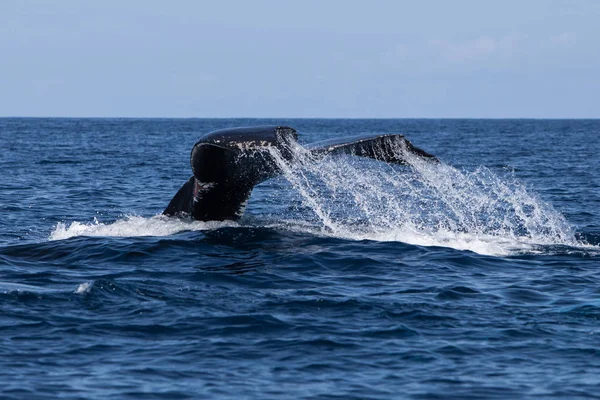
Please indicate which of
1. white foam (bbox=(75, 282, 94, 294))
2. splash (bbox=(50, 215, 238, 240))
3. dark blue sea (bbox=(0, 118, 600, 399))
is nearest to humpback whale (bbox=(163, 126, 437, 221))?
dark blue sea (bbox=(0, 118, 600, 399))

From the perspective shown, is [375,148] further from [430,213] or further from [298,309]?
[430,213]

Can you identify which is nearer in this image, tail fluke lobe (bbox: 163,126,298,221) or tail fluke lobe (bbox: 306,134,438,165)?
tail fluke lobe (bbox: 306,134,438,165)

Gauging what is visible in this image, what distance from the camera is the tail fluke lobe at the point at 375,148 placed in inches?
480

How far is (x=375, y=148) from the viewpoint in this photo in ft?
40.1

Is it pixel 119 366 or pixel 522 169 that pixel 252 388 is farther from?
pixel 522 169

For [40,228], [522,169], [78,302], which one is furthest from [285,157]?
[522,169]

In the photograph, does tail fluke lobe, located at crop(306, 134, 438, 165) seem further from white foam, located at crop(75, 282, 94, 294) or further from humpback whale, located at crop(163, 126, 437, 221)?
white foam, located at crop(75, 282, 94, 294)

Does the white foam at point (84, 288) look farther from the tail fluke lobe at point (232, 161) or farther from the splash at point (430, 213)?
the splash at point (430, 213)

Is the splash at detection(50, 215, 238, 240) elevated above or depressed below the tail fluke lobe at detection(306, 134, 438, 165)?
below

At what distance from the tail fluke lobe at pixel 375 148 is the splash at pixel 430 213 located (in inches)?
1.5

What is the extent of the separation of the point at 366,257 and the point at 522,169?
26.8 meters

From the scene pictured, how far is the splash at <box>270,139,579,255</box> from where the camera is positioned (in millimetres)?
14188

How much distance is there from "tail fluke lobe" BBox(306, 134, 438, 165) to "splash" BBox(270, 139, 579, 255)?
0.13 feet

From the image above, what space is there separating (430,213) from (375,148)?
34.3 ft
